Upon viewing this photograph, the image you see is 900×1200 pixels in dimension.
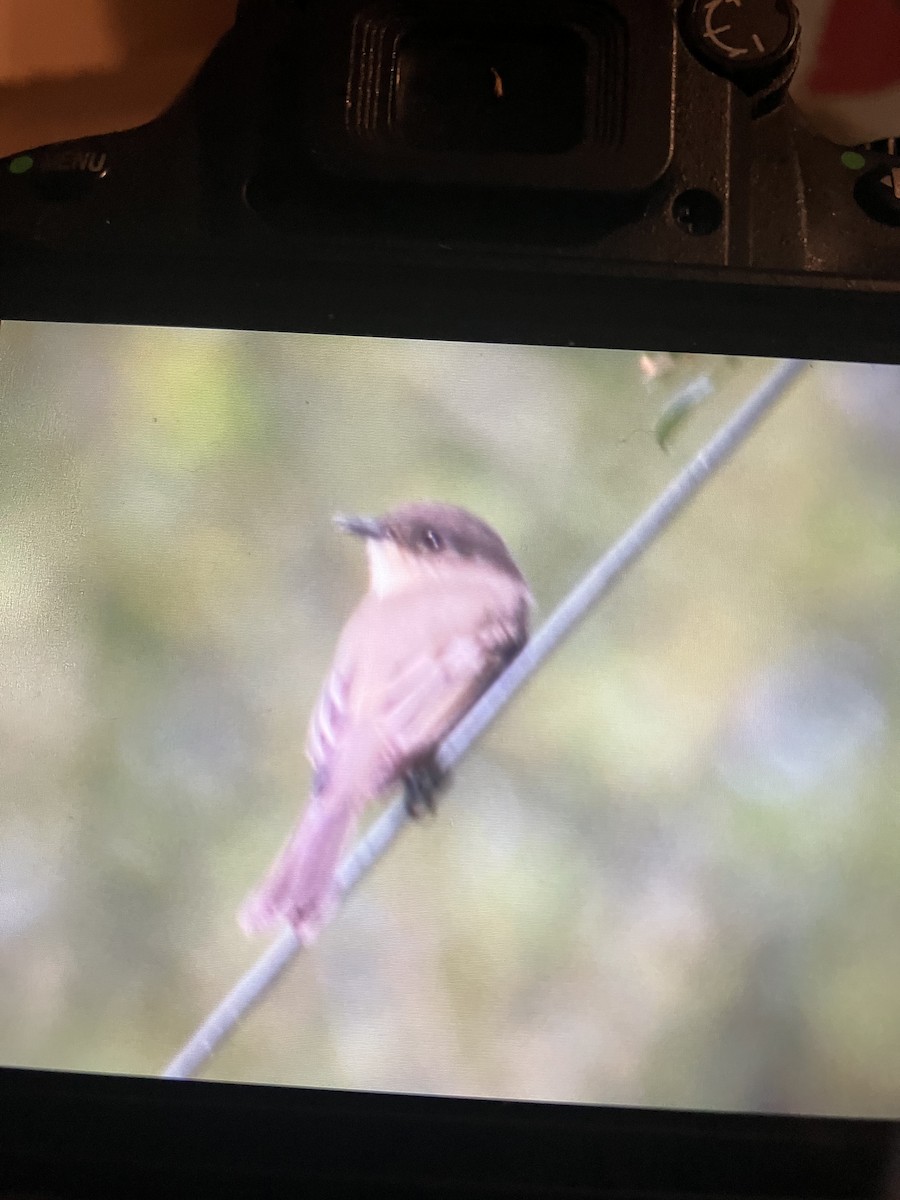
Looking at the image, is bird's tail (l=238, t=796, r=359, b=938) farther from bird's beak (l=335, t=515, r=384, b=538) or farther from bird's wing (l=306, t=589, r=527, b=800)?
bird's beak (l=335, t=515, r=384, b=538)

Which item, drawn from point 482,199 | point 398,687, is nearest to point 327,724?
point 398,687

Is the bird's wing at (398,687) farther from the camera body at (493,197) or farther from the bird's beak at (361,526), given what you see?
the camera body at (493,197)

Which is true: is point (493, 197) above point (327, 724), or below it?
above

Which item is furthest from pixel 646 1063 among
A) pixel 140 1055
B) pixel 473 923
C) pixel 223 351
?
pixel 223 351

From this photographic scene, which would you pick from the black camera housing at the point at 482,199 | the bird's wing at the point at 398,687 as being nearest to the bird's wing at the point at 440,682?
the bird's wing at the point at 398,687

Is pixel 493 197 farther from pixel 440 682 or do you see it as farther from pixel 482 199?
pixel 440 682

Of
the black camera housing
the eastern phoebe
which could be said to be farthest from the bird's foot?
the black camera housing
